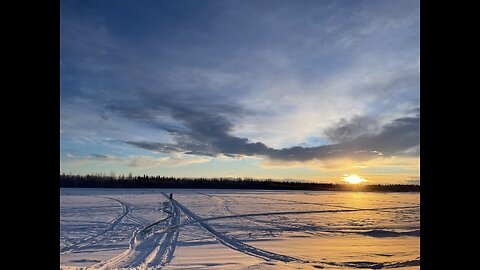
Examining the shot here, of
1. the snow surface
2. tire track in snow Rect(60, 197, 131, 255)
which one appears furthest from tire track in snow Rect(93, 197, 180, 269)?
tire track in snow Rect(60, 197, 131, 255)

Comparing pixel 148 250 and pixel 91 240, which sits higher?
pixel 148 250

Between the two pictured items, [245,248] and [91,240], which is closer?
[245,248]

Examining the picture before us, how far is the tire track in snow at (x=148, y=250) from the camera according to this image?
726 cm

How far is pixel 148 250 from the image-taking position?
8.67 meters

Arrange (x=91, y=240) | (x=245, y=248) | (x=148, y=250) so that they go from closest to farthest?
(x=148, y=250), (x=245, y=248), (x=91, y=240)

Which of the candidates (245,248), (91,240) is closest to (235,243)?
(245,248)

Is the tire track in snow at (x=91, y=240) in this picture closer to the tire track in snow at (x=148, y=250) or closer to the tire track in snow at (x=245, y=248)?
the tire track in snow at (x=148, y=250)

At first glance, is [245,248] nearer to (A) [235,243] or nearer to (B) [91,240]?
(A) [235,243]
